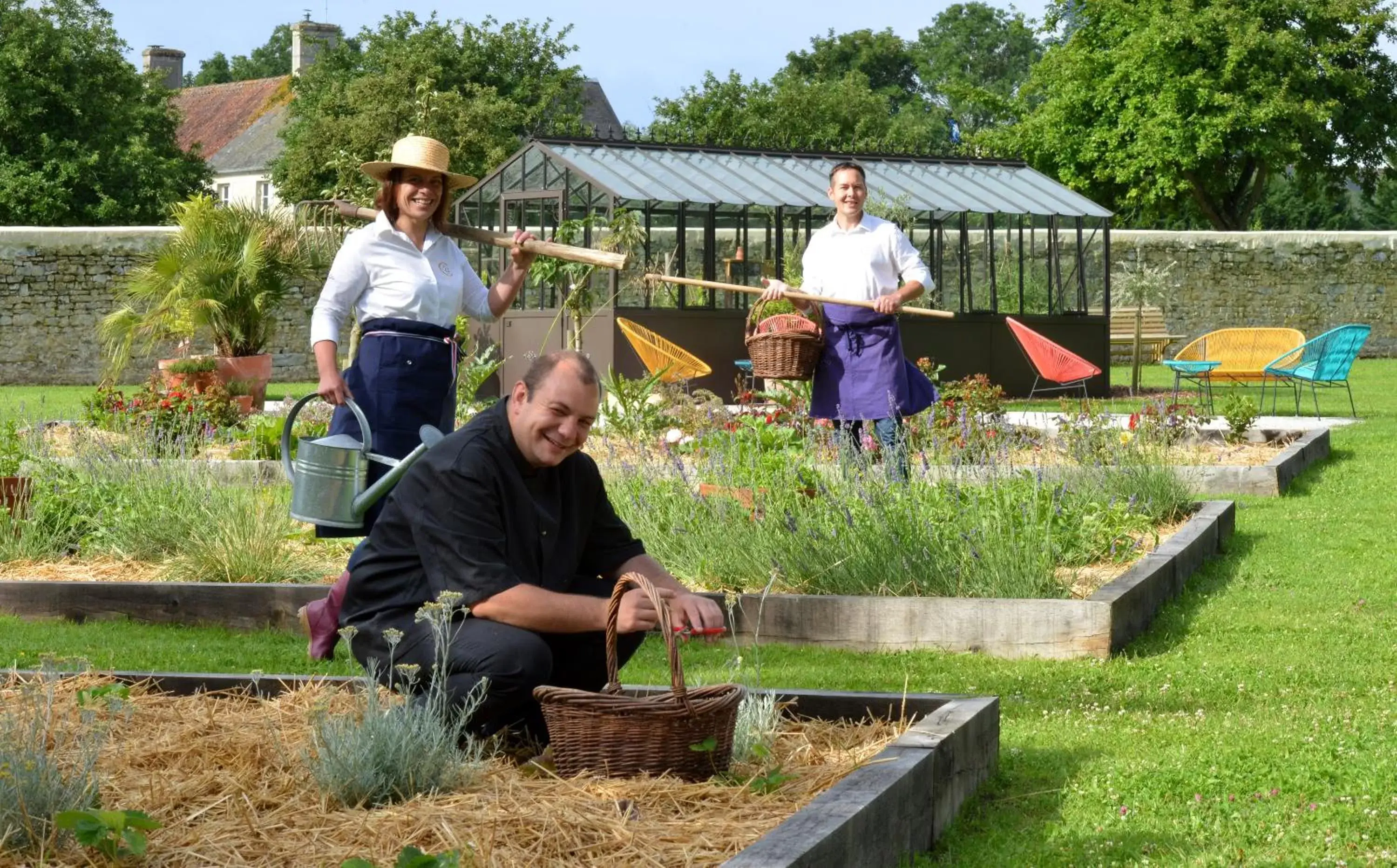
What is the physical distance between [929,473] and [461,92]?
118 ft

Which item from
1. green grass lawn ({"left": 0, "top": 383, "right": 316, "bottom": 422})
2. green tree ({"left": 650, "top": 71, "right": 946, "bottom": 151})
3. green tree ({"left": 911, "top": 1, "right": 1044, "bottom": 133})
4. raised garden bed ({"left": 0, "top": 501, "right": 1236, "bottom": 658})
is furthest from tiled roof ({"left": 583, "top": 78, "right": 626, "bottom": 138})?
raised garden bed ({"left": 0, "top": 501, "right": 1236, "bottom": 658})

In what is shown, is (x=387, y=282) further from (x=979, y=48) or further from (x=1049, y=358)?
(x=979, y=48)

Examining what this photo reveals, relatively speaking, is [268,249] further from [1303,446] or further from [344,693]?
[344,693]

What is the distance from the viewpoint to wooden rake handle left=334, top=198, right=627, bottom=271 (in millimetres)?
5715

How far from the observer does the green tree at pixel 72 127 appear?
35375 millimetres

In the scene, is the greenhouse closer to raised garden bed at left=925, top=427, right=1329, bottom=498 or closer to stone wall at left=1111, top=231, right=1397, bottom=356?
stone wall at left=1111, top=231, right=1397, bottom=356

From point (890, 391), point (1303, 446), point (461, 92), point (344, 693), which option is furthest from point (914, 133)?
point (344, 693)

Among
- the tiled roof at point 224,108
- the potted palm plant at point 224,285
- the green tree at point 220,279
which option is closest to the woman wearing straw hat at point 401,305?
the potted palm plant at point 224,285

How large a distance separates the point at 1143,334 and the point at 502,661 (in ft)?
75.0

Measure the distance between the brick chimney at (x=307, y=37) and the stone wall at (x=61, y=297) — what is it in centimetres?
3837

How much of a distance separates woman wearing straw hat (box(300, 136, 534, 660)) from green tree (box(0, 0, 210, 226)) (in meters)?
31.9

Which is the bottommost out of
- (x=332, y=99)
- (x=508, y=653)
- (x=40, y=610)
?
(x=40, y=610)

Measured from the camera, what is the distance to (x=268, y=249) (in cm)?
1733

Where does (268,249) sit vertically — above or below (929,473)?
above
